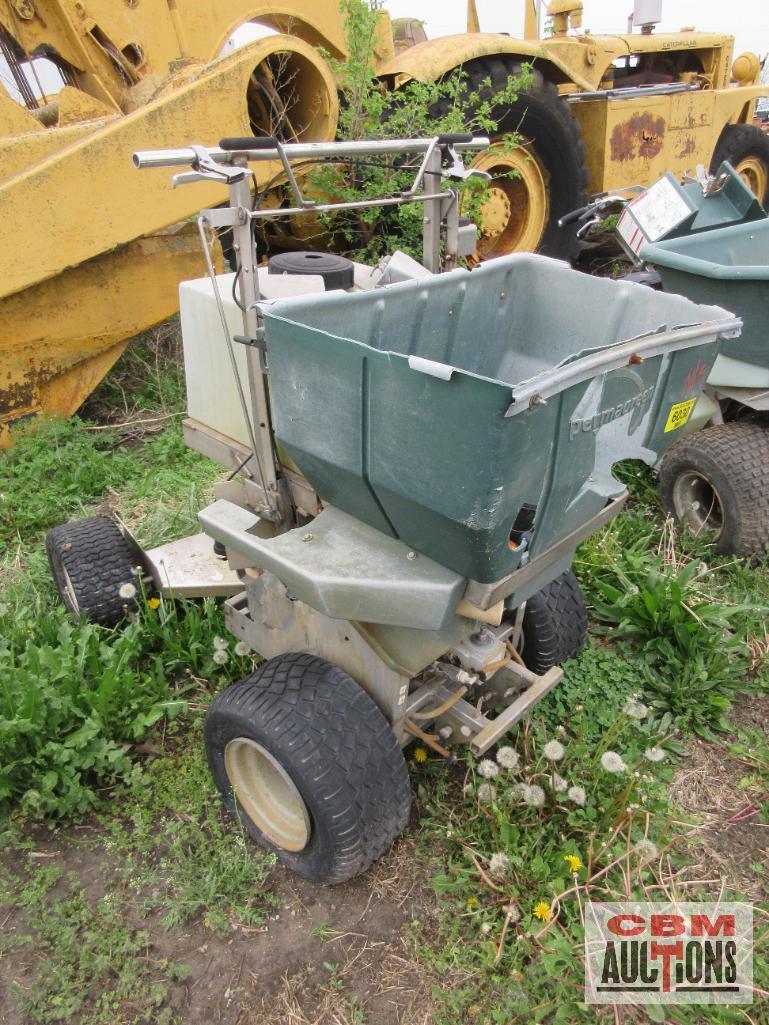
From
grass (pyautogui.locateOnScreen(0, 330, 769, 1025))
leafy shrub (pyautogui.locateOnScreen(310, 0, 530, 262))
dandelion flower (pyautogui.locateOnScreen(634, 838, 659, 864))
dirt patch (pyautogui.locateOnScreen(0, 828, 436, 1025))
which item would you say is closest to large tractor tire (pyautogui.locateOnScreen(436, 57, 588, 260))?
leafy shrub (pyautogui.locateOnScreen(310, 0, 530, 262))

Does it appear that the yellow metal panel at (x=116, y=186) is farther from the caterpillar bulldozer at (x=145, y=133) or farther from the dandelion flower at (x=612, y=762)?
the dandelion flower at (x=612, y=762)

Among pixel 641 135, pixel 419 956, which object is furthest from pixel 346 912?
pixel 641 135

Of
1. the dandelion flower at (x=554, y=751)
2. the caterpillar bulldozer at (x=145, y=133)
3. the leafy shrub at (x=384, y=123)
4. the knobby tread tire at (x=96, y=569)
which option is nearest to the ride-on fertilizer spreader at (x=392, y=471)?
the dandelion flower at (x=554, y=751)

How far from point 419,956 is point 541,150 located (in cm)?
494

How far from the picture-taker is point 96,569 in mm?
2641

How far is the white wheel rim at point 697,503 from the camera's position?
3309 millimetres

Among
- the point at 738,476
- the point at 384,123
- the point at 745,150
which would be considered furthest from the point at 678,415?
the point at 745,150

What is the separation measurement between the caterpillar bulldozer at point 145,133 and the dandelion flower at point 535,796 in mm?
2430

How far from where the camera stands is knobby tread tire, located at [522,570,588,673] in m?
2.48

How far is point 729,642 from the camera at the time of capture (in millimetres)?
2660

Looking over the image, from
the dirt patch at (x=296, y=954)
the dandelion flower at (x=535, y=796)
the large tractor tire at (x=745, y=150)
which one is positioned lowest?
the dirt patch at (x=296, y=954)

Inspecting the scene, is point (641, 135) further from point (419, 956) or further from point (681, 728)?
point (419, 956)

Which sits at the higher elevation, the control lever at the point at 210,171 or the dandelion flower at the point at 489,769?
the control lever at the point at 210,171

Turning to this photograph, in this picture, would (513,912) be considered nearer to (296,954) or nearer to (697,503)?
(296,954)
